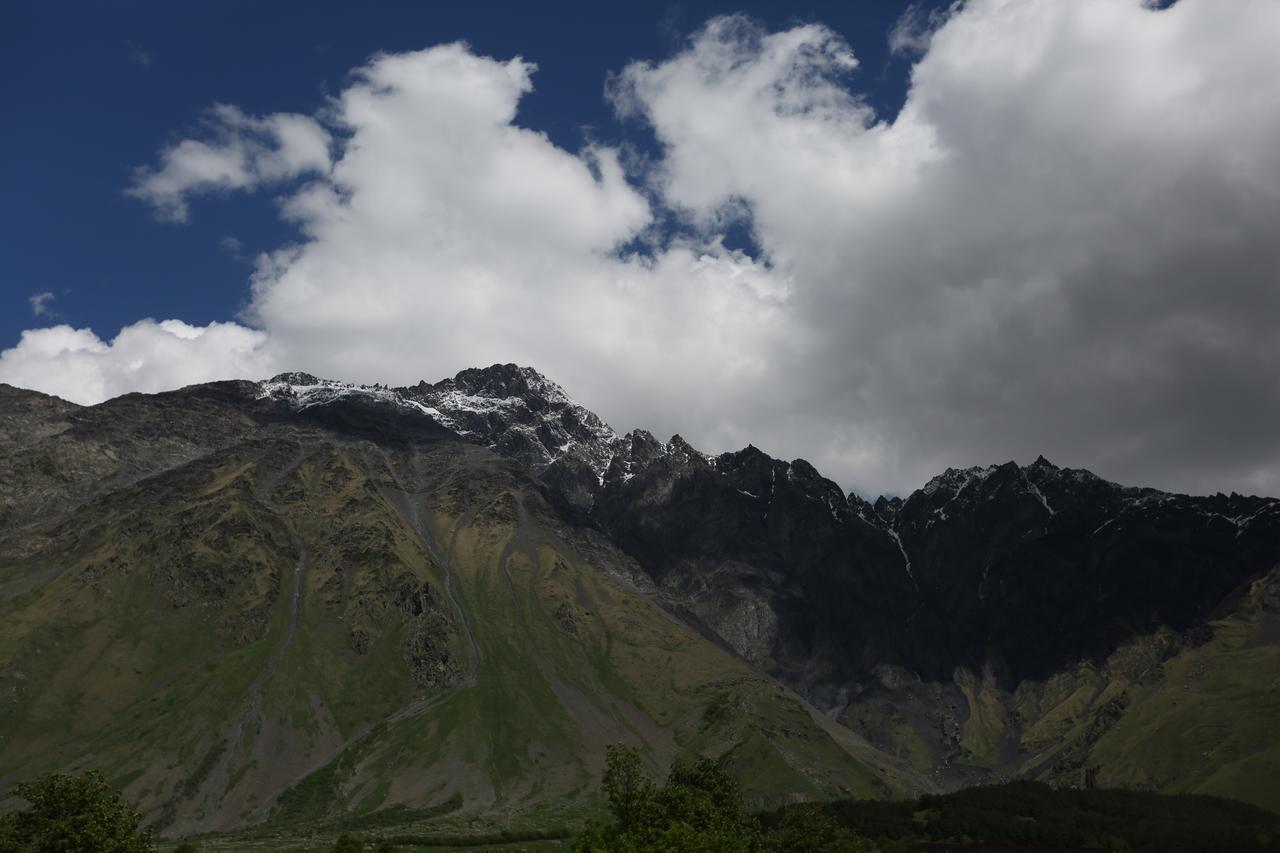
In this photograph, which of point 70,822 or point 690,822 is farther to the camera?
point 690,822

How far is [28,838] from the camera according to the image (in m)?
94.0

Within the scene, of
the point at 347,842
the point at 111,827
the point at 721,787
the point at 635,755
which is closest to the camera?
the point at 111,827

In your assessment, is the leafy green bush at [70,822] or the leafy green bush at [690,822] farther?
the leafy green bush at [690,822]

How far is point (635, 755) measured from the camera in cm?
14462

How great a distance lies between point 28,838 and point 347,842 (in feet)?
274

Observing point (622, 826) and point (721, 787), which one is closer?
point (622, 826)

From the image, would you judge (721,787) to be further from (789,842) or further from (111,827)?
(111,827)

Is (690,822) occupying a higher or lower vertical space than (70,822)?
higher

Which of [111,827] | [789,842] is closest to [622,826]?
[789,842]

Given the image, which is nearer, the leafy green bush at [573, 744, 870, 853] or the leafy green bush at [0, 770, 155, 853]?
the leafy green bush at [0, 770, 155, 853]

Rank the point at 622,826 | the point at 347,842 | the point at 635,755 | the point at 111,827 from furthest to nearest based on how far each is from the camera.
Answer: the point at 347,842, the point at 635,755, the point at 622,826, the point at 111,827

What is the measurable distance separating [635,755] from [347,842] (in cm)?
6034

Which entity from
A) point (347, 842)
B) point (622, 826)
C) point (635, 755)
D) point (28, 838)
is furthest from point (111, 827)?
point (347, 842)

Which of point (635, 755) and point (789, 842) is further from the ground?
point (635, 755)
